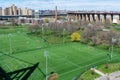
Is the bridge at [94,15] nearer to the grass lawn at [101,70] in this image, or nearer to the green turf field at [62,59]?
the green turf field at [62,59]

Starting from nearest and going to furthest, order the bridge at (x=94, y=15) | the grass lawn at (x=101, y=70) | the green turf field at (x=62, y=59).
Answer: the grass lawn at (x=101, y=70) < the green turf field at (x=62, y=59) < the bridge at (x=94, y=15)

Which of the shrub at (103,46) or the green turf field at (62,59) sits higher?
the shrub at (103,46)

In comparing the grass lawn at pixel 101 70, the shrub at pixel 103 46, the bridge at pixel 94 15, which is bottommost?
the grass lawn at pixel 101 70

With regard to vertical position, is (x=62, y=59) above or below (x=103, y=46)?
below

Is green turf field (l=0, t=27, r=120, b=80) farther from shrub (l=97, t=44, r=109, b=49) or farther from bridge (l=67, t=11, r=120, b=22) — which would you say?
bridge (l=67, t=11, r=120, b=22)

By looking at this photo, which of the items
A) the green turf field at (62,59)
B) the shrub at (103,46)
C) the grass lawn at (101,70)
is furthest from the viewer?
the shrub at (103,46)

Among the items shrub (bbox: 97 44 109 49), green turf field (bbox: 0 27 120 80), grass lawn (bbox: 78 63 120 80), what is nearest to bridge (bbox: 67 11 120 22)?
shrub (bbox: 97 44 109 49)

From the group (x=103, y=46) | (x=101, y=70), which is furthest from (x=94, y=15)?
(x=101, y=70)

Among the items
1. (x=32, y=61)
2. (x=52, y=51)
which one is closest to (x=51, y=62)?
(x=32, y=61)

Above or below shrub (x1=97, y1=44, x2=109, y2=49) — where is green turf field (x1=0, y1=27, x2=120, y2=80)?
below

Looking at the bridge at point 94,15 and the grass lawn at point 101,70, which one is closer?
the grass lawn at point 101,70

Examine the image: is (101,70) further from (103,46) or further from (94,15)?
(94,15)

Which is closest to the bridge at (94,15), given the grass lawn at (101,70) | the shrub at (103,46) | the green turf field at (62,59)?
the shrub at (103,46)
